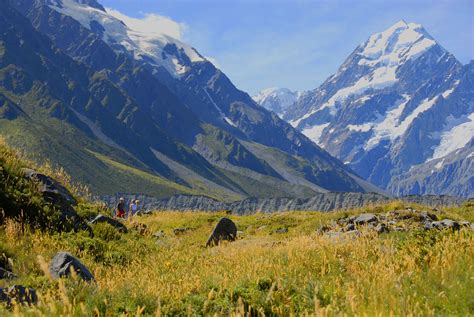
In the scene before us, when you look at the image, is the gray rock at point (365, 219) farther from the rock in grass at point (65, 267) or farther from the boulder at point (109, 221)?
the rock in grass at point (65, 267)

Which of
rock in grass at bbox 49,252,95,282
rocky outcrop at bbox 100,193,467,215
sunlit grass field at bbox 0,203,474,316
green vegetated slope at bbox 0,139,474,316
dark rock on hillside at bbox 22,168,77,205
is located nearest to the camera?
sunlit grass field at bbox 0,203,474,316

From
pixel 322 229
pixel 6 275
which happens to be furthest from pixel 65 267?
pixel 322 229

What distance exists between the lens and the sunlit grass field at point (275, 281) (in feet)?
19.7

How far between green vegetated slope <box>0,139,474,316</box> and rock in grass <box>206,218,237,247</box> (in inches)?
200

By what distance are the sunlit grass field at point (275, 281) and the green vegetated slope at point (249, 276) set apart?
2 cm

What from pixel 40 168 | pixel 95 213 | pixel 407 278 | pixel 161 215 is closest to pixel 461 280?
pixel 407 278

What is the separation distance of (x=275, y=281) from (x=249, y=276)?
117 centimetres

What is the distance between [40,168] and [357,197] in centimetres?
10323

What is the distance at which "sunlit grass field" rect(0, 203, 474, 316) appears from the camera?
6.00m

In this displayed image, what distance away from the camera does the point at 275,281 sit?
6.98 m

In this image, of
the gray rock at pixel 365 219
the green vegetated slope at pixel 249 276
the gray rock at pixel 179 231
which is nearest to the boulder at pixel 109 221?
the green vegetated slope at pixel 249 276

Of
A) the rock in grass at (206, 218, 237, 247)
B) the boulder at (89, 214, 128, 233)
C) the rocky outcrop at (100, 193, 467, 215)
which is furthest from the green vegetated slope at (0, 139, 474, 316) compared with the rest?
the rocky outcrop at (100, 193, 467, 215)

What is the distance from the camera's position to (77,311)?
6.01 m

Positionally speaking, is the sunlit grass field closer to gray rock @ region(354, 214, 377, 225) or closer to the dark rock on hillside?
the dark rock on hillside
